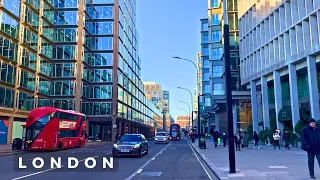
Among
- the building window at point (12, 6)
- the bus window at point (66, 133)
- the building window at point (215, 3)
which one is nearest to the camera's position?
the bus window at point (66, 133)

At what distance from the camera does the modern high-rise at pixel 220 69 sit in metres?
55.3

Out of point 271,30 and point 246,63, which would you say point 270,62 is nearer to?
point 271,30

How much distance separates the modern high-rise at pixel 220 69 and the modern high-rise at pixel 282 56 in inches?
343

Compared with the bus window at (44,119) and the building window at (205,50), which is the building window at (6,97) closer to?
the bus window at (44,119)

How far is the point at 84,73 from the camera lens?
61.1m

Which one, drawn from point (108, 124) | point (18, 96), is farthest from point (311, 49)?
point (108, 124)

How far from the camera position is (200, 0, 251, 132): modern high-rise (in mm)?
55344

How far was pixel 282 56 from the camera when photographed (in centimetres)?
3431

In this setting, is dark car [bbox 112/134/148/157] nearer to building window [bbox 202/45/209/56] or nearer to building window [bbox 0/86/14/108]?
building window [bbox 0/86/14/108]

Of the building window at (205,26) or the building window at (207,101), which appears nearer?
the building window at (207,101)

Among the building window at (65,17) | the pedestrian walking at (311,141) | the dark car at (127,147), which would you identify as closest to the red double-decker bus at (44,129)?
the dark car at (127,147)

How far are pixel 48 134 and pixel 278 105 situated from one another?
2507 cm

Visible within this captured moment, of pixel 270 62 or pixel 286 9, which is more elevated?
pixel 286 9

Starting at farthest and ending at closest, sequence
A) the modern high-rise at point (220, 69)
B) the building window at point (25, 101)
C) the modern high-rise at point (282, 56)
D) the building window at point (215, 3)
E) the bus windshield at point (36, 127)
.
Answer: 1. the building window at point (215, 3)
2. the modern high-rise at point (220, 69)
3. the building window at point (25, 101)
4. the modern high-rise at point (282, 56)
5. the bus windshield at point (36, 127)
